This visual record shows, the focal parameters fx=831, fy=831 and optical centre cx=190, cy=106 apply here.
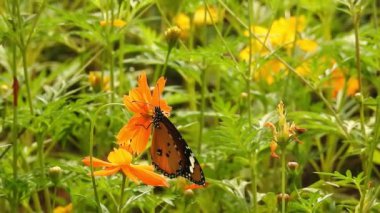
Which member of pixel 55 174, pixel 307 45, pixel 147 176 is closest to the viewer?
pixel 147 176

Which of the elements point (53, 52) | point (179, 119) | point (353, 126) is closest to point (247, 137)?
point (353, 126)

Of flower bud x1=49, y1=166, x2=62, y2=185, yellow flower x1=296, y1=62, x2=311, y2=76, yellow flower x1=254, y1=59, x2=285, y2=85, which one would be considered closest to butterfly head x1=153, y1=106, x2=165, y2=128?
flower bud x1=49, y1=166, x2=62, y2=185

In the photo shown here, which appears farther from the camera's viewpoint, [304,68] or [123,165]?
[304,68]

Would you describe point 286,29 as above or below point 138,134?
above

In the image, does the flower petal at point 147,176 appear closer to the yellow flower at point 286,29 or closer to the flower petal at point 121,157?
the flower petal at point 121,157

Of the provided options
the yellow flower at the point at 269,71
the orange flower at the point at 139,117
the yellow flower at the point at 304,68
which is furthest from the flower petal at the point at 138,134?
the yellow flower at the point at 269,71

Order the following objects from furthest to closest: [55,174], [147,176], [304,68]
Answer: [304,68] < [55,174] < [147,176]

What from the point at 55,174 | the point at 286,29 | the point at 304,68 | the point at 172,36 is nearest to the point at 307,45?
the point at 286,29

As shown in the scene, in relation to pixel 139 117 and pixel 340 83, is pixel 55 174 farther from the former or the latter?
pixel 340 83
